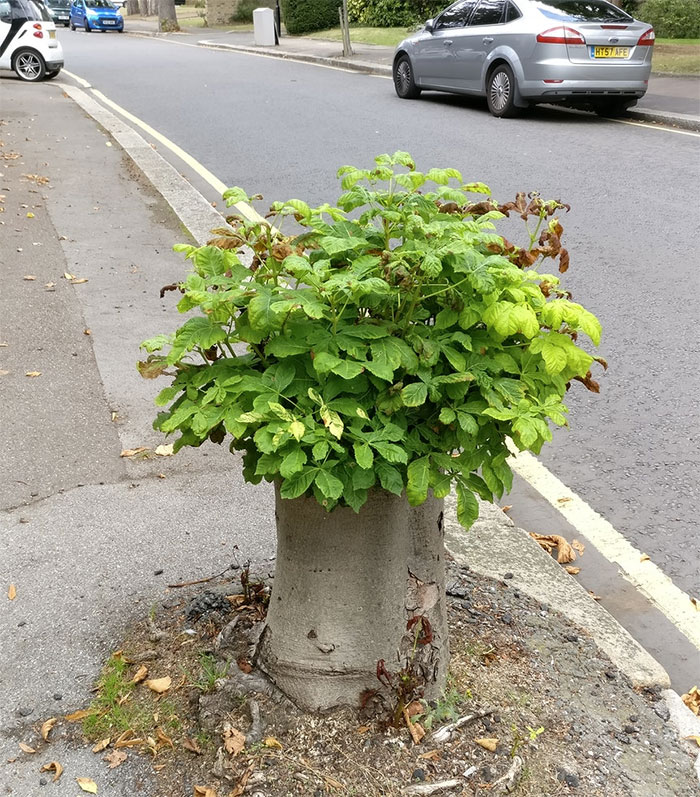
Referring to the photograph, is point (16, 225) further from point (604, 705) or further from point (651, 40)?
point (651, 40)

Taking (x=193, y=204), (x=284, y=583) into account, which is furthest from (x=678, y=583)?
(x=193, y=204)

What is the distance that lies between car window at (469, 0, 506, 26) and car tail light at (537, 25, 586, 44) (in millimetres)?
1235

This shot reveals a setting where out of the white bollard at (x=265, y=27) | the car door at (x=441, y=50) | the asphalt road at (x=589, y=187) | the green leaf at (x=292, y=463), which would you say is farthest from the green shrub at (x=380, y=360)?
the white bollard at (x=265, y=27)

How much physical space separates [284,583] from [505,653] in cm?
75

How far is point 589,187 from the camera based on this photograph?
9461mm

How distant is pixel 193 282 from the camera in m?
2.33

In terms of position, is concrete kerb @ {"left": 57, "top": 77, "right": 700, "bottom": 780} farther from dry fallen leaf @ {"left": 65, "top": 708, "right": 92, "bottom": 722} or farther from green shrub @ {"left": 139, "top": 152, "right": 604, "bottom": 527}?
dry fallen leaf @ {"left": 65, "top": 708, "right": 92, "bottom": 722}

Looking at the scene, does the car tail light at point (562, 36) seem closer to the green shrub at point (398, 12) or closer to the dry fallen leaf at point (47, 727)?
the dry fallen leaf at point (47, 727)

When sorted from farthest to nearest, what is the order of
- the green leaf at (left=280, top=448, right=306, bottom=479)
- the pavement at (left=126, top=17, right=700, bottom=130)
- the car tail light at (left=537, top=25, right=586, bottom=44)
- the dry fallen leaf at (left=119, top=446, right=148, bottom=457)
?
the pavement at (left=126, top=17, right=700, bottom=130), the car tail light at (left=537, top=25, right=586, bottom=44), the dry fallen leaf at (left=119, top=446, right=148, bottom=457), the green leaf at (left=280, top=448, right=306, bottom=479)

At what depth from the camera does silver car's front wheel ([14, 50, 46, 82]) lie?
64.7ft

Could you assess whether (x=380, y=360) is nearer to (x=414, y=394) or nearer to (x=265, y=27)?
(x=414, y=394)

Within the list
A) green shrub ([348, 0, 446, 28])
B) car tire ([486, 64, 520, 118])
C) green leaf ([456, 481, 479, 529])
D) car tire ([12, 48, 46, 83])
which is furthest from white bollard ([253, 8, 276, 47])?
green leaf ([456, 481, 479, 529])

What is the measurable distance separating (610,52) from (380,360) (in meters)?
12.7

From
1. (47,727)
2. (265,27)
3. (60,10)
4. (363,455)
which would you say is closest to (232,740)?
(47,727)
